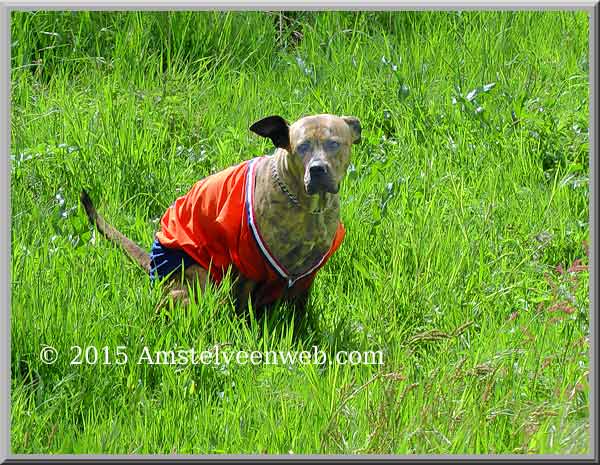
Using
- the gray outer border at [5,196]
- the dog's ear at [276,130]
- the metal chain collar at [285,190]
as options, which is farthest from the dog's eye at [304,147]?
A: the gray outer border at [5,196]

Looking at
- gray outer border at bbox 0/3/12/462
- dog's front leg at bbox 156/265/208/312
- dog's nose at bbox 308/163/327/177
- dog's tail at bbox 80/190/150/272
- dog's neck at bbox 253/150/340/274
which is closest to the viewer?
gray outer border at bbox 0/3/12/462

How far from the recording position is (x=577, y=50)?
615cm

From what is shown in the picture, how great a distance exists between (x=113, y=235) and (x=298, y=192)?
1.00 meters

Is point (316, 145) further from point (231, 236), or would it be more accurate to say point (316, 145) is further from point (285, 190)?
point (231, 236)

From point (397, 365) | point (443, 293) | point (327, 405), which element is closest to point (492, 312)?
point (443, 293)

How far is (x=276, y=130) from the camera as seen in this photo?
5426 millimetres

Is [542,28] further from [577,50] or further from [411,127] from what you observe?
[411,127]

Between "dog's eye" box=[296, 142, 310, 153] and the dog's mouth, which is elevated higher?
"dog's eye" box=[296, 142, 310, 153]

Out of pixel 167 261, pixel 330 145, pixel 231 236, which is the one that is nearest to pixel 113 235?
pixel 167 261

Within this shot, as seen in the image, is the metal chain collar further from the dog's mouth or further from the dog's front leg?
the dog's front leg

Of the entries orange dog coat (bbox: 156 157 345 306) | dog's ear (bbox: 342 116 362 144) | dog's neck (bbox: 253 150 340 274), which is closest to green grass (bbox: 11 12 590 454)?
orange dog coat (bbox: 156 157 345 306)

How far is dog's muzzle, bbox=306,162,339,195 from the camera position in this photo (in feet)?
17.3

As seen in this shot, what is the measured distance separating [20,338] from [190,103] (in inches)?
78.5

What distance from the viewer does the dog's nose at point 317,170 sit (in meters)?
5.27
